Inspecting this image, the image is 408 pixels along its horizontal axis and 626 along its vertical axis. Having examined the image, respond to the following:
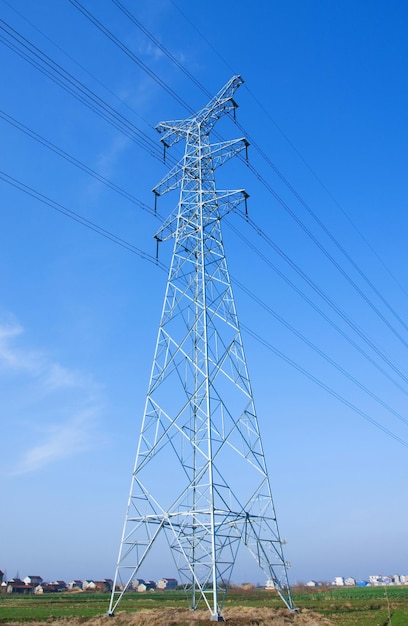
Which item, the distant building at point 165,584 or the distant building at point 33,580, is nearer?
the distant building at point 33,580

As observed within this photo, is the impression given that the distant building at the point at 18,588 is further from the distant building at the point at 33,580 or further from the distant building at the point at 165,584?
the distant building at the point at 165,584

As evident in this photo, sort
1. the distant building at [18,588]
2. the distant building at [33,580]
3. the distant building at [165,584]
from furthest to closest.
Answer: the distant building at [165,584]
the distant building at [33,580]
the distant building at [18,588]

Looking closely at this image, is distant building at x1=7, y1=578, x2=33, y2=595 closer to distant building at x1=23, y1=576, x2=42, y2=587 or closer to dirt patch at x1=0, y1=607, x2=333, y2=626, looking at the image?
distant building at x1=23, y1=576, x2=42, y2=587

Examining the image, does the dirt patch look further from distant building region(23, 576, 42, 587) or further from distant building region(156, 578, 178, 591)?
distant building region(156, 578, 178, 591)

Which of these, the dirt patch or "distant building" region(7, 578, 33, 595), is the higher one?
"distant building" region(7, 578, 33, 595)

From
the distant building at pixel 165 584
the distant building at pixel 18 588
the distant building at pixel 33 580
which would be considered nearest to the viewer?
the distant building at pixel 18 588

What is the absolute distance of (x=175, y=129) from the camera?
3044cm

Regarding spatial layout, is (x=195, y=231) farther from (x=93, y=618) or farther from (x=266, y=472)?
(x=93, y=618)

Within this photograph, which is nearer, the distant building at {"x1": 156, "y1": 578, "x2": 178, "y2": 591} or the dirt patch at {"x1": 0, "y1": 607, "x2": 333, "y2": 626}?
the dirt patch at {"x1": 0, "y1": 607, "x2": 333, "y2": 626}

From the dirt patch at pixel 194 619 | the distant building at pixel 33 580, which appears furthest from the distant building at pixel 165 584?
the dirt patch at pixel 194 619

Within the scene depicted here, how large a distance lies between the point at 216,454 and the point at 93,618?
403 inches

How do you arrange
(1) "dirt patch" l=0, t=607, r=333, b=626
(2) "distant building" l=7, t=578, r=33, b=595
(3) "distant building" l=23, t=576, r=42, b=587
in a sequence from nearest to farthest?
(1) "dirt patch" l=0, t=607, r=333, b=626
(2) "distant building" l=7, t=578, r=33, b=595
(3) "distant building" l=23, t=576, r=42, b=587

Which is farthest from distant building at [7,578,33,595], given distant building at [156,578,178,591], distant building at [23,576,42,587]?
distant building at [156,578,178,591]

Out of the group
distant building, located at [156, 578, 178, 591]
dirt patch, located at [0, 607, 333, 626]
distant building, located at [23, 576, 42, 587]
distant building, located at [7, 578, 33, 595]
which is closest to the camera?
dirt patch, located at [0, 607, 333, 626]
